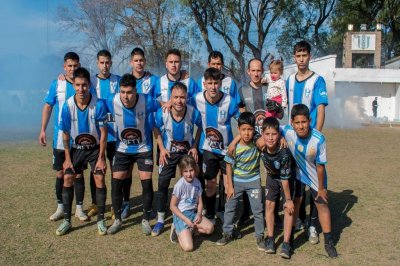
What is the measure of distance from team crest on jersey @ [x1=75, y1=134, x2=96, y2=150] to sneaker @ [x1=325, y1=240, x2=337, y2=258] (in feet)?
9.44

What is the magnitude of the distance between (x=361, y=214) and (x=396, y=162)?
15.0ft

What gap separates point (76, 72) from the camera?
4.86 meters

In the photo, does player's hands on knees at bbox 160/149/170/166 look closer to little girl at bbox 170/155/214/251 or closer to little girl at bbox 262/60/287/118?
little girl at bbox 170/155/214/251

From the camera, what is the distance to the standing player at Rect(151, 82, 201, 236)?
196 inches

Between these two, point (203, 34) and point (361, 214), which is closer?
point (361, 214)

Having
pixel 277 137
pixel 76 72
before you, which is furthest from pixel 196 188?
pixel 76 72

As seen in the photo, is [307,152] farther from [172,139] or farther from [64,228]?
[64,228]

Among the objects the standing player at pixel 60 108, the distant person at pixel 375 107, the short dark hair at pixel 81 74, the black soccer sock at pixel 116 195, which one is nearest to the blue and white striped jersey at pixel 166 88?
the short dark hair at pixel 81 74

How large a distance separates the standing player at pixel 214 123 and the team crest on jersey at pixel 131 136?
2.51 feet

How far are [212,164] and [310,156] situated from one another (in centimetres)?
122

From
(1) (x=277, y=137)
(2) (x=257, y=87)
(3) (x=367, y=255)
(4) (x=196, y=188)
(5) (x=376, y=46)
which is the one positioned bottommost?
(3) (x=367, y=255)

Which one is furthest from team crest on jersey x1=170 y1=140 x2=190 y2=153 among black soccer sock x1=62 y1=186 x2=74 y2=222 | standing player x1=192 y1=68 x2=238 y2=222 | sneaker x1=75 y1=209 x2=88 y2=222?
sneaker x1=75 y1=209 x2=88 y2=222

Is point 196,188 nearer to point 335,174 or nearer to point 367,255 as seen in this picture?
point 367,255

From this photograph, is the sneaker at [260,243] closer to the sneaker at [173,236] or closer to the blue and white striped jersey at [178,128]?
the sneaker at [173,236]
